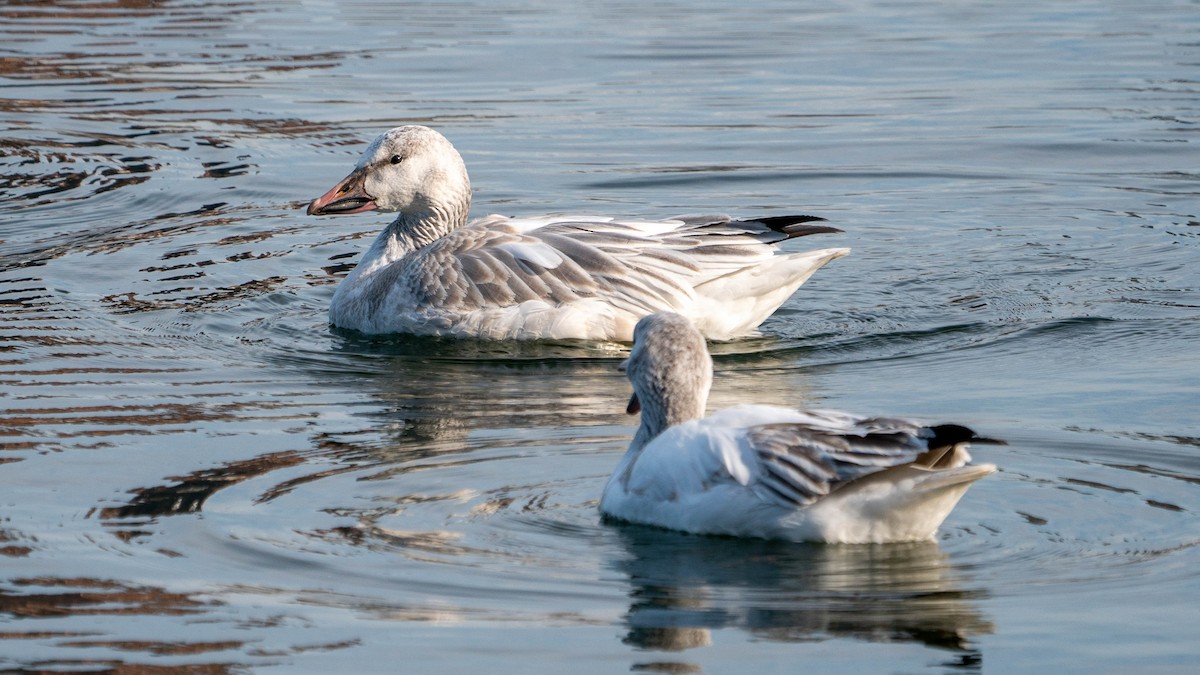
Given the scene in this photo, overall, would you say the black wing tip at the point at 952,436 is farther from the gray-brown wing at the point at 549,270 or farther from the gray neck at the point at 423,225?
the gray neck at the point at 423,225

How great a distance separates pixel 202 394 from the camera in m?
9.77

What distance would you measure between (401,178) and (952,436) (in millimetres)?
6390

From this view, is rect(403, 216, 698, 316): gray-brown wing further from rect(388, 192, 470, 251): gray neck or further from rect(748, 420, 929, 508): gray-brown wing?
rect(748, 420, 929, 508): gray-brown wing

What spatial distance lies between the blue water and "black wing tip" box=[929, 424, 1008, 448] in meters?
0.53

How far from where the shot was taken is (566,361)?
10.7m

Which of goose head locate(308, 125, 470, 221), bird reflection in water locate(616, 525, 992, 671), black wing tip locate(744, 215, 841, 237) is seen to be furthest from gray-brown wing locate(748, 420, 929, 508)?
goose head locate(308, 125, 470, 221)

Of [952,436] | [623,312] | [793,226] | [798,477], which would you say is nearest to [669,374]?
[798,477]

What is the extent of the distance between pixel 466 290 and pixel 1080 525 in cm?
486

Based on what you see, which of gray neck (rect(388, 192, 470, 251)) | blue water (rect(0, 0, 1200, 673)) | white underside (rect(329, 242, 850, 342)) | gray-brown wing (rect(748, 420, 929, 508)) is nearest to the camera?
blue water (rect(0, 0, 1200, 673))

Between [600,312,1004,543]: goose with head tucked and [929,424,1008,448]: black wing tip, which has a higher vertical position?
[929,424,1008,448]: black wing tip

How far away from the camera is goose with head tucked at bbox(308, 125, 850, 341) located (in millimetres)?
11062

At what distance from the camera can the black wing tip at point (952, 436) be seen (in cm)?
640

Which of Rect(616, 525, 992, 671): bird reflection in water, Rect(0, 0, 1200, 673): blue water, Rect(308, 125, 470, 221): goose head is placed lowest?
Rect(616, 525, 992, 671): bird reflection in water

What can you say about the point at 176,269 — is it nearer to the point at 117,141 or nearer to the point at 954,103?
the point at 117,141
